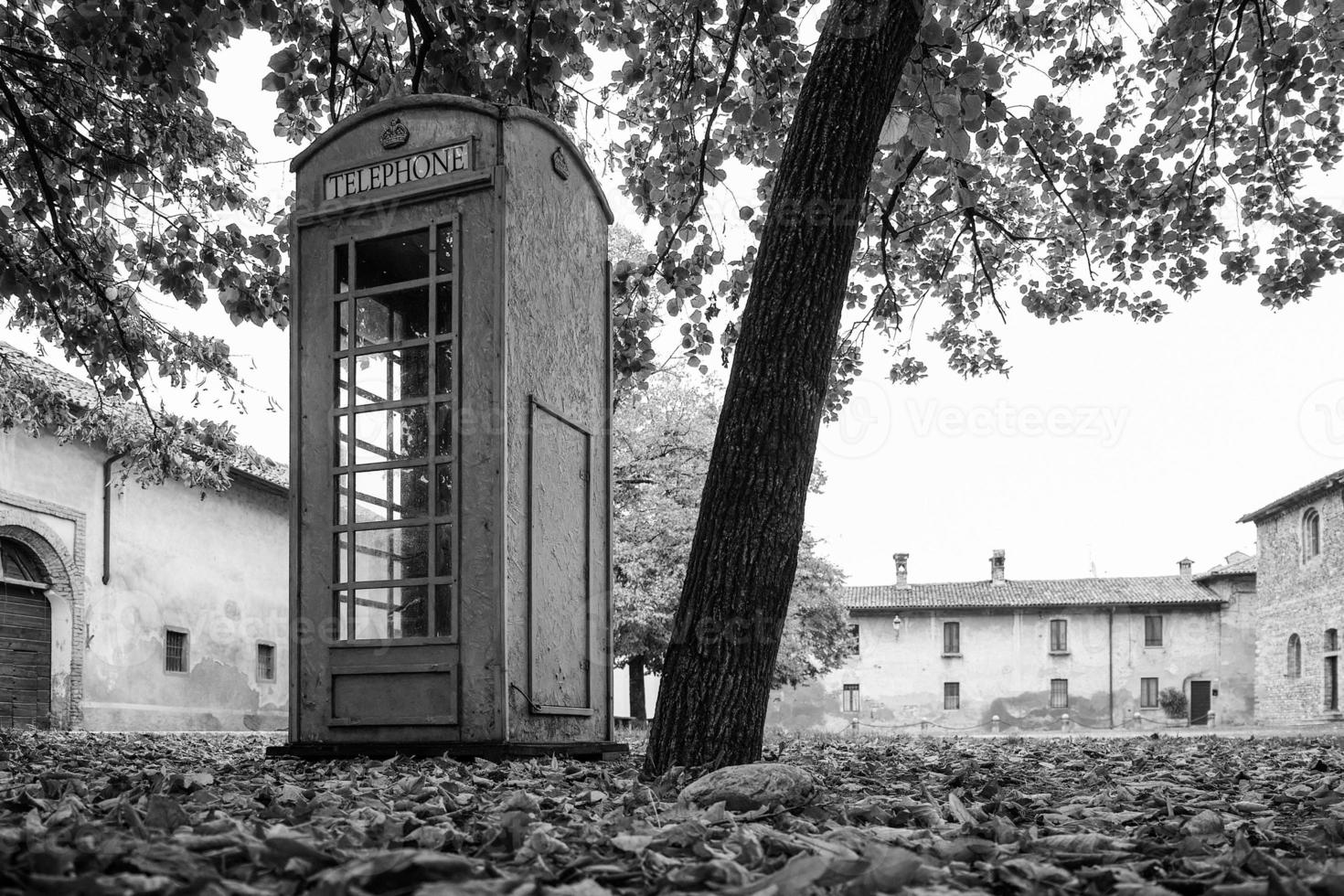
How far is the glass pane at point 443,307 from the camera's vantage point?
596 cm

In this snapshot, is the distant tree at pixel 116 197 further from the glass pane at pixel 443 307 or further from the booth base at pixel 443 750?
the booth base at pixel 443 750

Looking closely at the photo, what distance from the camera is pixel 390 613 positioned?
585cm

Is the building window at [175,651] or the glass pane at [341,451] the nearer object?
the glass pane at [341,451]

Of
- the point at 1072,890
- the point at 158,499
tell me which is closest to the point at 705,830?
the point at 1072,890

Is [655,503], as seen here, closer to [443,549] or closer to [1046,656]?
[443,549]

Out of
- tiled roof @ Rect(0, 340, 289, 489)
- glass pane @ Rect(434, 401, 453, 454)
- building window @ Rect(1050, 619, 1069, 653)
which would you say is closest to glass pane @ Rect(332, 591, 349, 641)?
glass pane @ Rect(434, 401, 453, 454)

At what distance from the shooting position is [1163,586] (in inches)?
1948

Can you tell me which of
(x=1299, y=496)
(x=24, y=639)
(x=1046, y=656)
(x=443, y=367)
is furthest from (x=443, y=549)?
(x=1046, y=656)

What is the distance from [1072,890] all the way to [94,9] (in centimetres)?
720

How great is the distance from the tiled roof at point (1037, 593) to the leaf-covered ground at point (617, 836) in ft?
148

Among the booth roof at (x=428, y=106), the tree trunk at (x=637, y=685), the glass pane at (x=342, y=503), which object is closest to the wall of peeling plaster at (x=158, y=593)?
the tree trunk at (x=637, y=685)

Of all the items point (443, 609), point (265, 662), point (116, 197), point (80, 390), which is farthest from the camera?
point (265, 662)

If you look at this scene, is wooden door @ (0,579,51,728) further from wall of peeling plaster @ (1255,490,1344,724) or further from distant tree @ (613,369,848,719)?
wall of peeling plaster @ (1255,490,1344,724)

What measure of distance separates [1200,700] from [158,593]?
44.3m
